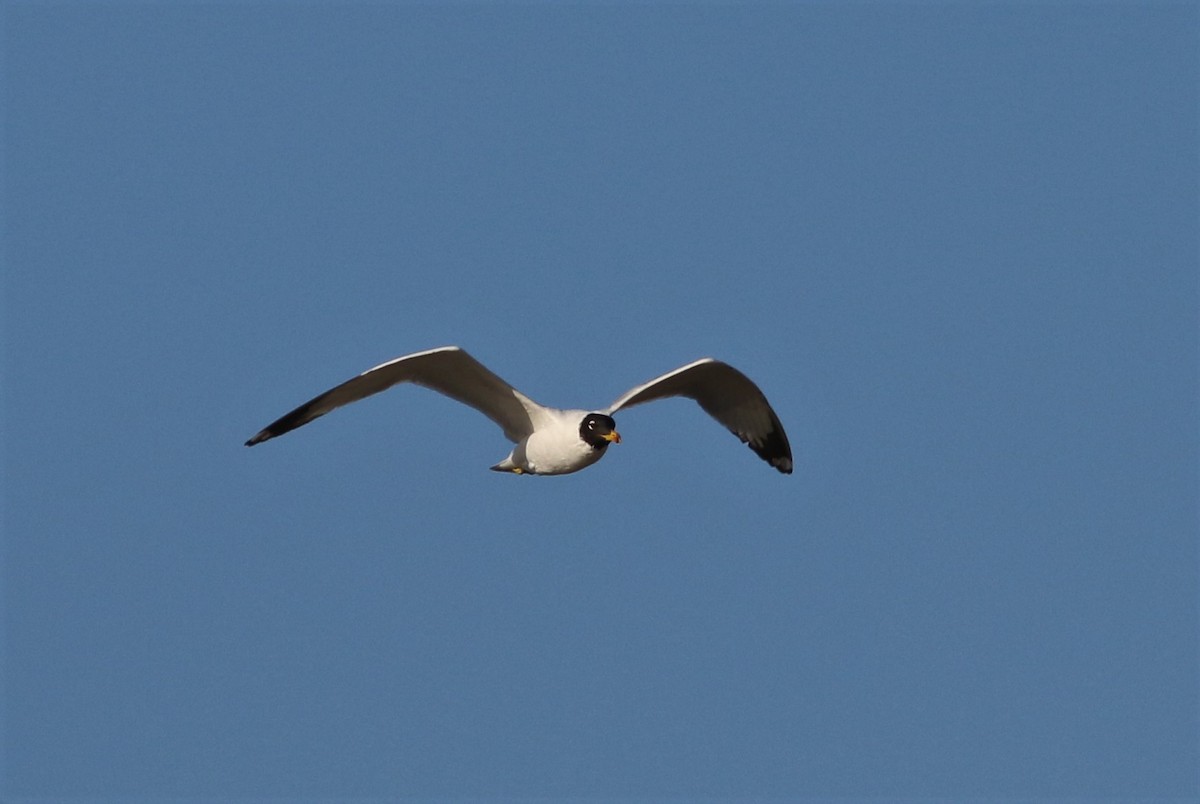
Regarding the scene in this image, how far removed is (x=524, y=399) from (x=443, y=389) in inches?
30.0

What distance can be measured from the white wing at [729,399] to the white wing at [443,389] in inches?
34.0

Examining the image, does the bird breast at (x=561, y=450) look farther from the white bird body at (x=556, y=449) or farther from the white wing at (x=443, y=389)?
the white wing at (x=443, y=389)

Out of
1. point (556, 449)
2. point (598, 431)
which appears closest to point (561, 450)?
point (556, 449)

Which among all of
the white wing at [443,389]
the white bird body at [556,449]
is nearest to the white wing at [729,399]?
the white bird body at [556,449]

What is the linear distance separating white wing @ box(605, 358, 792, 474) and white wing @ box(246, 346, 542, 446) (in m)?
0.86

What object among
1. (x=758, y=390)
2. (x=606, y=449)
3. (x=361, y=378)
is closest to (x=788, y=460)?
(x=758, y=390)

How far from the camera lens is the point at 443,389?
49.5ft

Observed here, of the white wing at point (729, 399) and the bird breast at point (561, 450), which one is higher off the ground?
the white wing at point (729, 399)

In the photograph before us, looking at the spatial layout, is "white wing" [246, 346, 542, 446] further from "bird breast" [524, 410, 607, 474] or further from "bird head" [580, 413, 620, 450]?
"bird head" [580, 413, 620, 450]

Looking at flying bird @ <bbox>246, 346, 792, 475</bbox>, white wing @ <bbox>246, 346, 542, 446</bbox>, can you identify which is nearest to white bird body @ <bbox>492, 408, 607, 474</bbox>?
flying bird @ <bbox>246, 346, 792, 475</bbox>

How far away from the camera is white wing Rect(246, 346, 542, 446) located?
1435 cm

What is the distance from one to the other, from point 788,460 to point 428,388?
3.72m

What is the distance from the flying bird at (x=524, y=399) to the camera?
14312 millimetres

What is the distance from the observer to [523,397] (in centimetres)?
1478
